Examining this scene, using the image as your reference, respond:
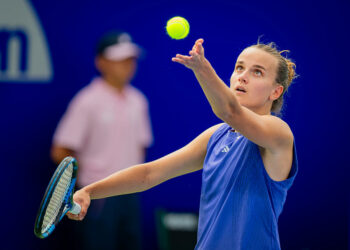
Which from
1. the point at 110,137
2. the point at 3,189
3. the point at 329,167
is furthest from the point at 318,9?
the point at 3,189

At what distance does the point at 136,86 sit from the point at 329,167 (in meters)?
1.83

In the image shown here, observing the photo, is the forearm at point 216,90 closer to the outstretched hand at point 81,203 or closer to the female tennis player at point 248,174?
the female tennis player at point 248,174

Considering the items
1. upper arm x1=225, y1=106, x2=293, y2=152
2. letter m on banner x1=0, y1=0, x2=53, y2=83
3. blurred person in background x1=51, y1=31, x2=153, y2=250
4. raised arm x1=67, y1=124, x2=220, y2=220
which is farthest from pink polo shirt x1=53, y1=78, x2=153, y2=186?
upper arm x1=225, y1=106, x2=293, y2=152

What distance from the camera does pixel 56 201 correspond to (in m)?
2.45

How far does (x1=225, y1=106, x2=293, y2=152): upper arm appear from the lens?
212 cm

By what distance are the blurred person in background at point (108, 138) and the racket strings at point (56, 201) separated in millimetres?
1999

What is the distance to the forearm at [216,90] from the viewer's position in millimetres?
2053

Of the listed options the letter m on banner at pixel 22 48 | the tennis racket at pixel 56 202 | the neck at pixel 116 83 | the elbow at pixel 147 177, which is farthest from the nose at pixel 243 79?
the letter m on banner at pixel 22 48

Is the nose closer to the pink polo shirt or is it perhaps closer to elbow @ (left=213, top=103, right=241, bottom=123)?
elbow @ (left=213, top=103, right=241, bottom=123)

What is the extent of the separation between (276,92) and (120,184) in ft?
2.83

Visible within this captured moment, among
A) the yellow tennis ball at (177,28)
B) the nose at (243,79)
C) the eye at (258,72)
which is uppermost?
the yellow tennis ball at (177,28)

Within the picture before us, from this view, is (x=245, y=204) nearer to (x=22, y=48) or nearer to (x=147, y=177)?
(x=147, y=177)

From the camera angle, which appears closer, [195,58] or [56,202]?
[195,58]

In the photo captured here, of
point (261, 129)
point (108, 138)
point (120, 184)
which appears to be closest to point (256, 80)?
point (261, 129)
